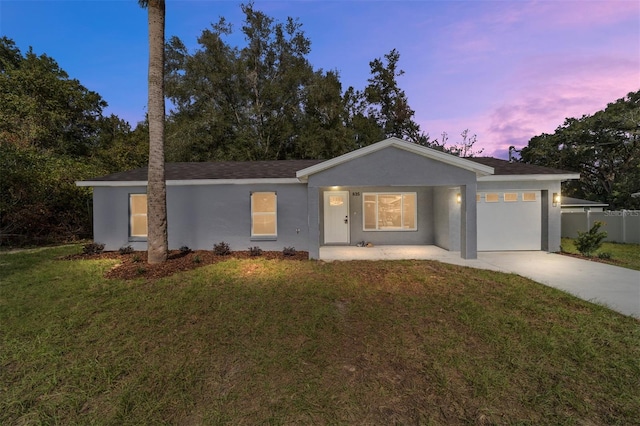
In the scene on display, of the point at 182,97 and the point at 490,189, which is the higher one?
the point at 182,97

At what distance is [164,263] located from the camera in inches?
295

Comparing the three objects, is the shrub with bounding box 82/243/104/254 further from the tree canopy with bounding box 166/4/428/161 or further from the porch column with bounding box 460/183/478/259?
the porch column with bounding box 460/183/478/259

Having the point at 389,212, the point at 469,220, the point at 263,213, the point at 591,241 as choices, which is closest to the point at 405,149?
the point at 469,220

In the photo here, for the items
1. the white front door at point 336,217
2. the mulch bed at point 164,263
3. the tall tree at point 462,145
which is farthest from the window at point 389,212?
the tall tree at point 462,145

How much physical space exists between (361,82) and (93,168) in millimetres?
21271

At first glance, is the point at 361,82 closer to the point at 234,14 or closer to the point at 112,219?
the point at 234,14

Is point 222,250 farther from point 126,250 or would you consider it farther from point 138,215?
point 138,215

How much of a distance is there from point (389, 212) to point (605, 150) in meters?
24.6

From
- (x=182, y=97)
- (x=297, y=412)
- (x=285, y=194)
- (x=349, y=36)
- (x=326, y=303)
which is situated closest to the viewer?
(x=297, y=412)

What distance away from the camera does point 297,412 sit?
8.46 feet

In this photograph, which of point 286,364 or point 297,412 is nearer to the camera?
point 297,412

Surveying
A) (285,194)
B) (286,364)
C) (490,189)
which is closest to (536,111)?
(490,189)

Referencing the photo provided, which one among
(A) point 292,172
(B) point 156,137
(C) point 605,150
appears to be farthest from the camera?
(C) point 605,150

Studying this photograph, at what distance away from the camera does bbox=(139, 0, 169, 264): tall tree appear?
7.17 metres
